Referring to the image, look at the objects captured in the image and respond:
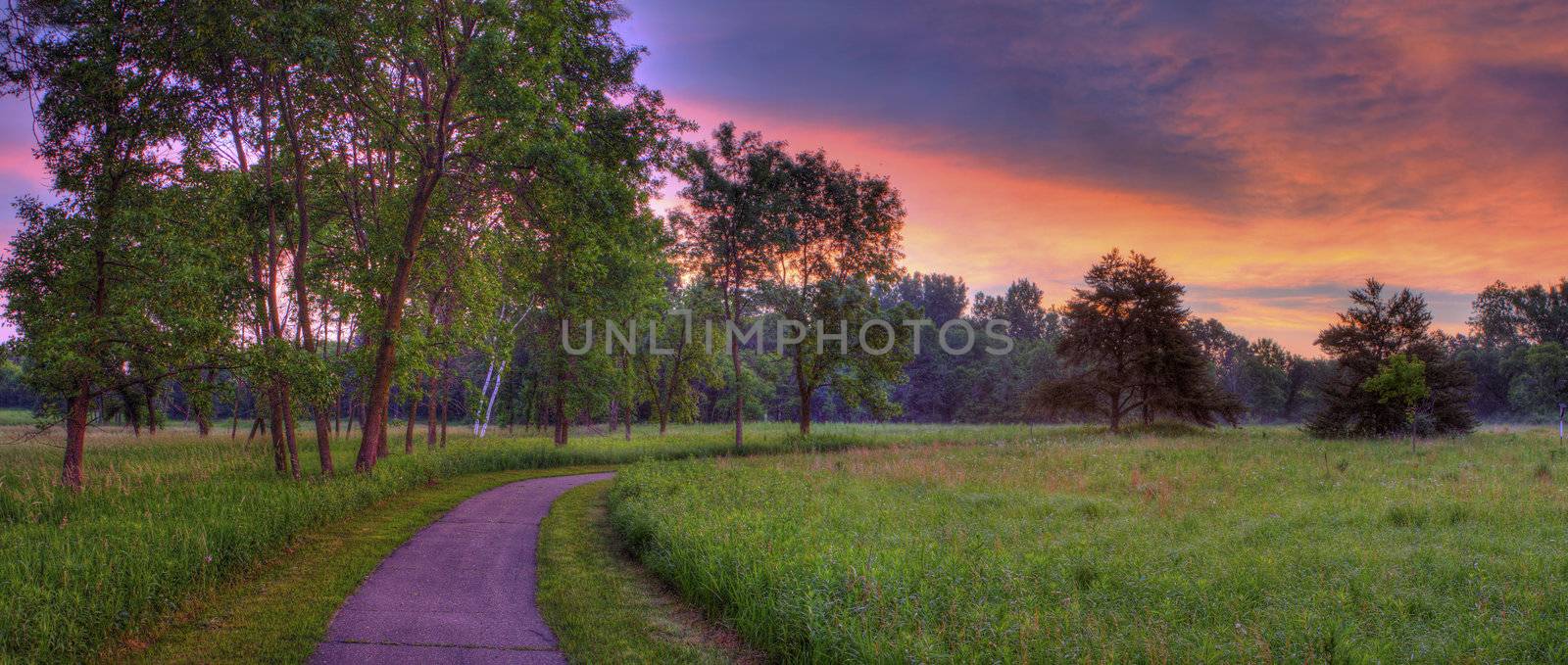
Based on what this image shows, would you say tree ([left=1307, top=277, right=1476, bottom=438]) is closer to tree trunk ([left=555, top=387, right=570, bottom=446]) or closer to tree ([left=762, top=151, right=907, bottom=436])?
tree ([left=762, top=151, right=907, bottom=436])

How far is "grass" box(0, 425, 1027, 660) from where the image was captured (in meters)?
5.46

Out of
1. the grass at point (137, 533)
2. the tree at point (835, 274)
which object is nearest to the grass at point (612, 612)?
the grass at point (137, 533)

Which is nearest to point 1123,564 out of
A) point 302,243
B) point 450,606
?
point 450,606

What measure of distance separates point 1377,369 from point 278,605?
3896 cm

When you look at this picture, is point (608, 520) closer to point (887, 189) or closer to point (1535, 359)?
point (887, 189)

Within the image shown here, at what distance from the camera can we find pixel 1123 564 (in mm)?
7812

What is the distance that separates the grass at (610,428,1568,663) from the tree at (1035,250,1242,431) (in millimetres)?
20593

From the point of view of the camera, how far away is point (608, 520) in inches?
491

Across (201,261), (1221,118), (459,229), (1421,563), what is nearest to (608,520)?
(201,261)

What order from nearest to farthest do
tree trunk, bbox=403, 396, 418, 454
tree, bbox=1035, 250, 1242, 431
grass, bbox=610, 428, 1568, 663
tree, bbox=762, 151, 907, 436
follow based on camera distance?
grass, bbox=610, 428, 1568, 663, tree trunk, bbox=403, 396, 418, 454, tree, bbox=762, 151, 907, 436, tree, bbox=1035, 250, 1242, 431

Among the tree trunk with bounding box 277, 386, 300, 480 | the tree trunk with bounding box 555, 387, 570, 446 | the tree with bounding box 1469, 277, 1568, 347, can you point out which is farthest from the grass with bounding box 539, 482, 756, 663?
the tree with bounding box 1469, 277, 1568, 347

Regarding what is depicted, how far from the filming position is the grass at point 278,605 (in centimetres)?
577

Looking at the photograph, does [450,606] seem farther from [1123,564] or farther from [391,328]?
[391,328]

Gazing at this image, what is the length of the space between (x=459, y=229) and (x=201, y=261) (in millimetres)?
7079
